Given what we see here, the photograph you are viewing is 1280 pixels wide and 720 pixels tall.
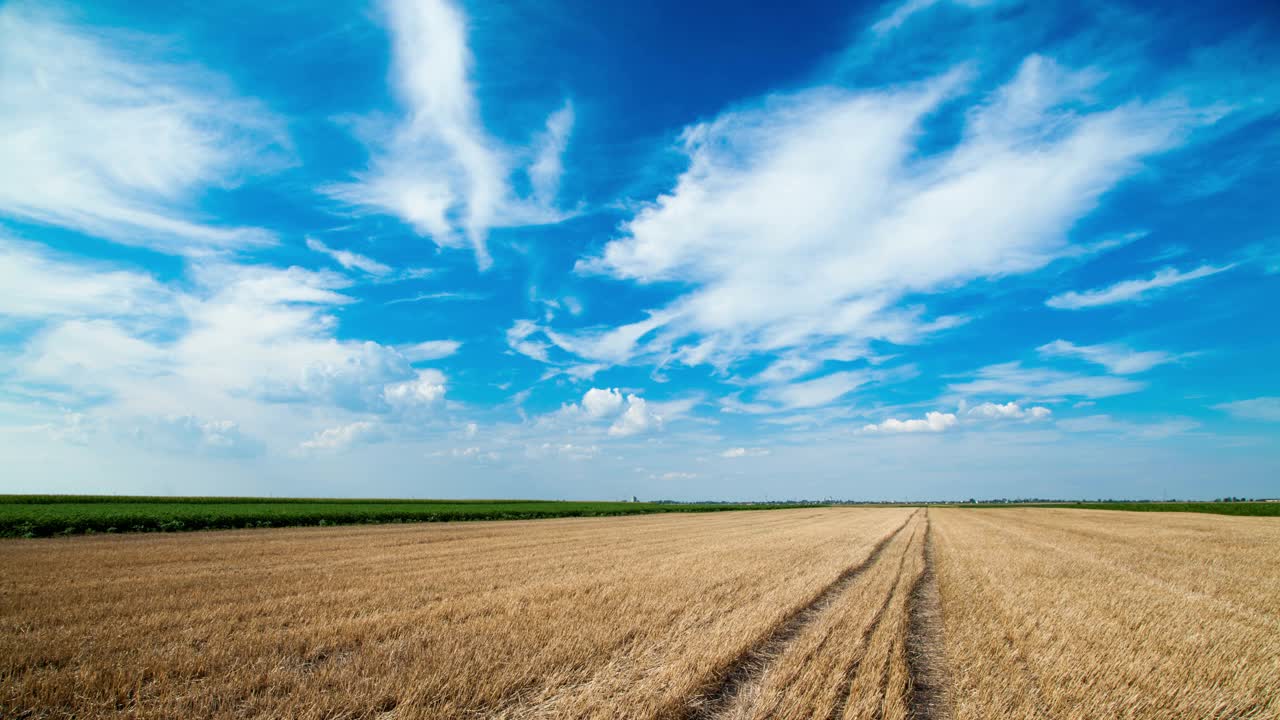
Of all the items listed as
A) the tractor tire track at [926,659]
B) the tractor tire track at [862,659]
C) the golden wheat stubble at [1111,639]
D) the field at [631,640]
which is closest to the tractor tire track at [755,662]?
the field at [631,640]

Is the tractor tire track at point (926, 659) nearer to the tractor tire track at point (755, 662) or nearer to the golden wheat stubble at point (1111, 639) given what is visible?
the golden wheat stubble at point (1111, 639)

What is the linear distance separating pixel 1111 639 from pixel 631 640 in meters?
6.84

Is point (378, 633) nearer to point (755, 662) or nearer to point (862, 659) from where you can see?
point (755, 662)

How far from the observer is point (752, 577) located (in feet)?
41.1

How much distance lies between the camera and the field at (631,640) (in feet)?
17.5

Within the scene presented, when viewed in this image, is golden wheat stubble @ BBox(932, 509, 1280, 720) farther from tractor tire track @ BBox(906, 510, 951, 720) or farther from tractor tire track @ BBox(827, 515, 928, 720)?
tractor tire track @ BBox(827, 515, 928, 720)

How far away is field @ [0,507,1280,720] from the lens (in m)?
5.33

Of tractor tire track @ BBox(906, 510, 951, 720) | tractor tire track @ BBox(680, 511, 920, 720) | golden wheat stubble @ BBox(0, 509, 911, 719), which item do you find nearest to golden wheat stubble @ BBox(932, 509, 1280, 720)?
tractor tire track @ BBox(906, 510, 951, 720)

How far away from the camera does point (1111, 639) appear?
25.2ft

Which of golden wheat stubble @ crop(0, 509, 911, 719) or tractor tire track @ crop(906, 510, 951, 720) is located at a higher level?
golden wheat stubble @ crop(0, 509, 911, 719)

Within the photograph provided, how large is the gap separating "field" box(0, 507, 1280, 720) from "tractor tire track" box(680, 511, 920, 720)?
36mm

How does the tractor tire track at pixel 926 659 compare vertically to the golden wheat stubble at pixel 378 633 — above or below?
below

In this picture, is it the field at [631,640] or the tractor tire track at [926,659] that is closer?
the field at [631,640]

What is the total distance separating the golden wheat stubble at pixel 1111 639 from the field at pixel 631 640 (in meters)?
0.05
